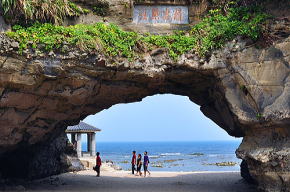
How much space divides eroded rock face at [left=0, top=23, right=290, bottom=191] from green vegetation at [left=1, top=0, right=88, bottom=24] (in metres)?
1.04

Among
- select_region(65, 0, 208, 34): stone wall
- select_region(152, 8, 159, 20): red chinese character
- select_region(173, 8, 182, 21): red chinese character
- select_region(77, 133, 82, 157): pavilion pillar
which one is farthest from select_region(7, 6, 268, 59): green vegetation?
select_region(77, 133, 82, 157): pavilion pillar

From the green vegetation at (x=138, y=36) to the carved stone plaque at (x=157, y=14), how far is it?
0.62 metres

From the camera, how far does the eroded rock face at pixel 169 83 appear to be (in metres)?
11.6

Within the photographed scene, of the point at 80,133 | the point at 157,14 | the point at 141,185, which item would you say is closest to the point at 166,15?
the point at 157,14

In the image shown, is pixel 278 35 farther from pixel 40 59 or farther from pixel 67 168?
pixel 67 168

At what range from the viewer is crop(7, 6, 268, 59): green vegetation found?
38.8 ft

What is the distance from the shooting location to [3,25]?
11.9 m

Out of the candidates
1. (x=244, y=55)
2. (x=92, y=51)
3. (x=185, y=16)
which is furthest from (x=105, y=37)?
(x=244, y=55)

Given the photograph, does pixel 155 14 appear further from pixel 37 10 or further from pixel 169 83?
pixel 37 10

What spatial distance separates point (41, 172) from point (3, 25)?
8445mm

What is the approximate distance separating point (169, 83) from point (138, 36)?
222cm

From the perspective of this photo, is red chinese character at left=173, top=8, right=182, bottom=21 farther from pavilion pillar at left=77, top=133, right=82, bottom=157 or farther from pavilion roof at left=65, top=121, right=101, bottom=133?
pavilion pillar at left=77, top=133, right=82, bottom=157

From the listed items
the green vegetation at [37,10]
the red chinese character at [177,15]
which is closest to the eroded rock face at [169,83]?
the green vegetation at [37,10]

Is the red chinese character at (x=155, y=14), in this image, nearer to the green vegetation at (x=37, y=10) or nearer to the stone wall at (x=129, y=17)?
the stone wall at (x=129, y=17)
